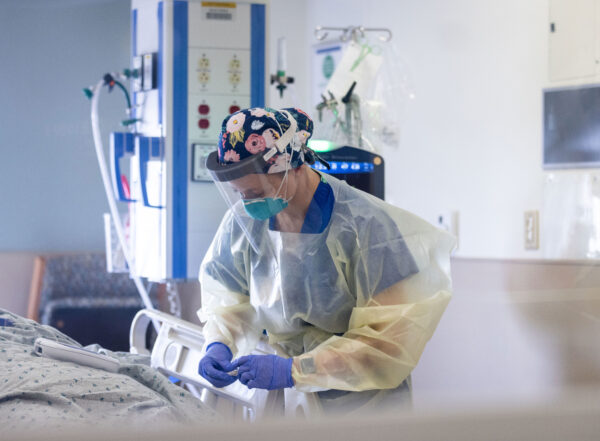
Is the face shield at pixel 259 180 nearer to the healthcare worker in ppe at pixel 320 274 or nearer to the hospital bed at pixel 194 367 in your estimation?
the healthcare worker in ppe at pixel 320 274

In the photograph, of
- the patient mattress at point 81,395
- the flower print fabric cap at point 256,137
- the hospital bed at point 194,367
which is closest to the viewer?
the patient mattress at point 81,395

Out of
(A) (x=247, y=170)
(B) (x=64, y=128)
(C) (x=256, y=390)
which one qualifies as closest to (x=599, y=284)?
(C) (x=256, y=390)

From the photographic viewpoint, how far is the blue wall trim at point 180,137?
7.29ft

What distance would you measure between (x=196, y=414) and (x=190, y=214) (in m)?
1.00

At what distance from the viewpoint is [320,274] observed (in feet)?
4.90

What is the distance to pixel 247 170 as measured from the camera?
1.35 metres

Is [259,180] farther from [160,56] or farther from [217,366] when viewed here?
[160,56]

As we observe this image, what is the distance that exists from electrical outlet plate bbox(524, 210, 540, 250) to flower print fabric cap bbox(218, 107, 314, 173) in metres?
1.49

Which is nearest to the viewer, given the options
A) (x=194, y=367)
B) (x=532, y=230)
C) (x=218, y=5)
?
(x=194, y=367)

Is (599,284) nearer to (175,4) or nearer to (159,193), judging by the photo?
(159,193)

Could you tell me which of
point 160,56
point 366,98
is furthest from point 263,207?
point 366,98

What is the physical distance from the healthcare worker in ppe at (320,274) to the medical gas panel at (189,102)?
2.24 feet

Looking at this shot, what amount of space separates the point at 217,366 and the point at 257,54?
1.18 metres

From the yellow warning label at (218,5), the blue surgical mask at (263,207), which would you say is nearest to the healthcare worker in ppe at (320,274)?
the blue surgical mask at (263,207)
